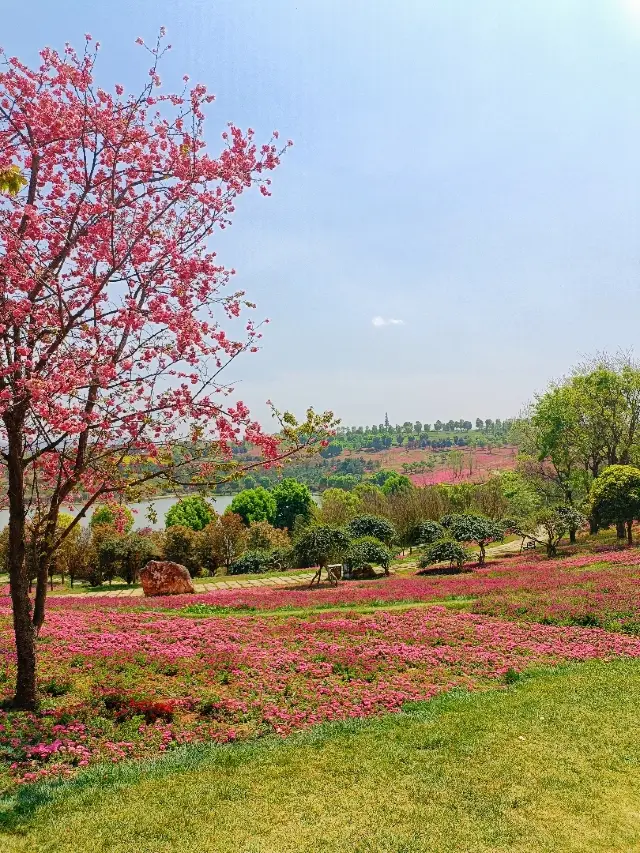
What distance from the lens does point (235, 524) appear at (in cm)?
4519

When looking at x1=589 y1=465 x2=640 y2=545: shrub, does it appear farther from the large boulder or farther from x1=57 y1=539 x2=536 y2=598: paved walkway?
the large boulder

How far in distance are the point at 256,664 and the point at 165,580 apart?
1791cm

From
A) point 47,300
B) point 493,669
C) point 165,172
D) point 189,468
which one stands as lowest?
point 493,669

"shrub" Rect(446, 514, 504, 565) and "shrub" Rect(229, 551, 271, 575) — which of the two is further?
"shrub" Rect(229, 551, 271, 575)

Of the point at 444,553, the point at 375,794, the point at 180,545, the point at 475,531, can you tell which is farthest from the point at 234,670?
the point at 180,545

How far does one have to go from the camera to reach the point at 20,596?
928 centimetres

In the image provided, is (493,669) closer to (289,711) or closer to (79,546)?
(289,711)

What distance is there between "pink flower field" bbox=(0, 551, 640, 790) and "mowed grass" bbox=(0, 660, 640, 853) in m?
0.94

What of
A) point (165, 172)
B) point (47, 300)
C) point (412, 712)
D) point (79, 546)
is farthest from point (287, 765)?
point (79, 546)

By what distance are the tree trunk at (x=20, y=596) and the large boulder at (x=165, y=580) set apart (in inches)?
768

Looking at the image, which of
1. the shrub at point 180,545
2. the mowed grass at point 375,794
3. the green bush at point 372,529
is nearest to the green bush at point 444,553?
the green bush at point 372,529

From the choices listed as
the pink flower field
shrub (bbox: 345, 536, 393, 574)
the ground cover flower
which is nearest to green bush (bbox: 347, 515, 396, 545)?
shrub (bbox: 345, 536, 393, 574)

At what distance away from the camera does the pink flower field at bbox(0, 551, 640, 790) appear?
8.81 m

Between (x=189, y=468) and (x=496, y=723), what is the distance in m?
6.61
